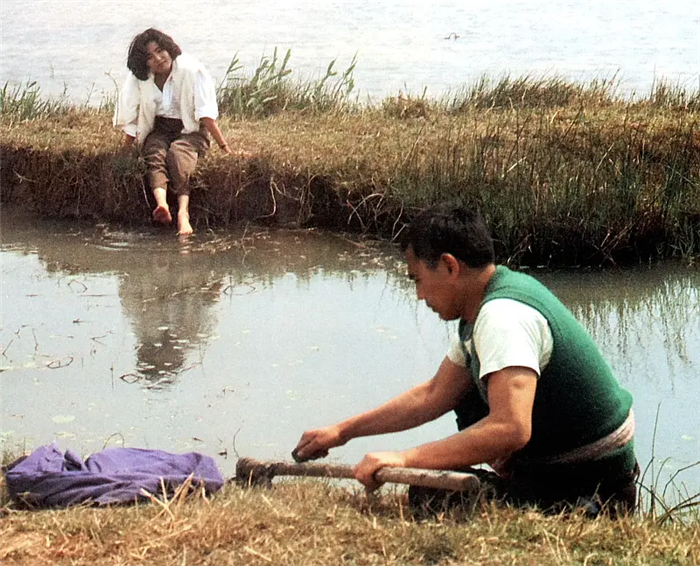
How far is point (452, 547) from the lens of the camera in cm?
287

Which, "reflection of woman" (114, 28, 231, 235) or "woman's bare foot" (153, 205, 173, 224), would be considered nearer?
"woman's bare foot" (153, 205, 173, 224)

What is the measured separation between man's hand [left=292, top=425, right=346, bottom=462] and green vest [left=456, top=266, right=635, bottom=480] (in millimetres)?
534

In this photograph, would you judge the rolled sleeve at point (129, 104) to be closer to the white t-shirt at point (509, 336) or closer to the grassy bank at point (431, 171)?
the grassy bank at point (431, 171)

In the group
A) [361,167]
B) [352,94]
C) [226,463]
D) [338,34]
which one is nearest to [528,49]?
[338,34]

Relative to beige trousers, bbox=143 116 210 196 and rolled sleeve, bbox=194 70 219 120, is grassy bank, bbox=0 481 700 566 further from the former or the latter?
rolled sleeve, bbox=194 70 219 120

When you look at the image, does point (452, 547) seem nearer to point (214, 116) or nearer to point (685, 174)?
point (685, 174)

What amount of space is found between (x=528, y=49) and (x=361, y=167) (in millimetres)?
14175

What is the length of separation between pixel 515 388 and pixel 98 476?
1.40 m

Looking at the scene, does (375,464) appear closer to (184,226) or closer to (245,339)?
(245,339)

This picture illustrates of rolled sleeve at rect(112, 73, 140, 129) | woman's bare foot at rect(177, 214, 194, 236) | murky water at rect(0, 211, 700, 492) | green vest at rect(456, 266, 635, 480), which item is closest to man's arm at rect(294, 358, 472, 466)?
green vest at rect(456, 266, 635, 480)

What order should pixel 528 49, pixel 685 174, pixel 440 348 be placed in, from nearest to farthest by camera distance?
pixel 440 348
pixel 685 174
pixel 528 49

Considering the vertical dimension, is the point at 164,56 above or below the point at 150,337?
above

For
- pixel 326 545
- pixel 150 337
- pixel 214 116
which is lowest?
pixel 150 337

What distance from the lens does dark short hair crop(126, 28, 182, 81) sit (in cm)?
817
